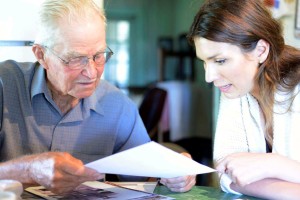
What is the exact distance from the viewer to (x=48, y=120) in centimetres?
149

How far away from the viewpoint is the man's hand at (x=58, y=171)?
1.11 metres

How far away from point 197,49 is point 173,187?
40 centimetres

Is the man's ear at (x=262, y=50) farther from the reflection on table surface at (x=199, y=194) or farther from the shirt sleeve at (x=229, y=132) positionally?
the reflection on table surface at (x=199, y=194)

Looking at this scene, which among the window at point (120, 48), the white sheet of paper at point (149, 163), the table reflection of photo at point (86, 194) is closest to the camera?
the white sheet of paper at point (149, 163)

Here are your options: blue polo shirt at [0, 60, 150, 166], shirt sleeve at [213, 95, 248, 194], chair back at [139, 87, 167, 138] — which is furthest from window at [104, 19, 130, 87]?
shirt sleeve at [213, 95, 248, 194]

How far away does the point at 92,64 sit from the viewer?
1.38 m

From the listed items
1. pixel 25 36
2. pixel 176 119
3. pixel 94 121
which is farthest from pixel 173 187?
pixel 176 119

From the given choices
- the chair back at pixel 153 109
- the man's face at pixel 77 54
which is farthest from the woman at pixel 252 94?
the chair back at pixel 153 109

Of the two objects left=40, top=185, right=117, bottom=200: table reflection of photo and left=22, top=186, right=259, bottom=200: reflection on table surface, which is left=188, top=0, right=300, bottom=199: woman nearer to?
left=22, top=186, right=259, bottom=200: reflection on table surface

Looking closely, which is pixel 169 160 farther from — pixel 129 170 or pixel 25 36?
pixel 25 36

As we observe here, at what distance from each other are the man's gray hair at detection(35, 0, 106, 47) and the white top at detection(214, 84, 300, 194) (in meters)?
0.50

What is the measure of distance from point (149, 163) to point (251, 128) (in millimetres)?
501

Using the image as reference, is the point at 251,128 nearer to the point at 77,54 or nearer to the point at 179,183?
the point at 179,183

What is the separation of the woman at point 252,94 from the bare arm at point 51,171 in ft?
1.25
